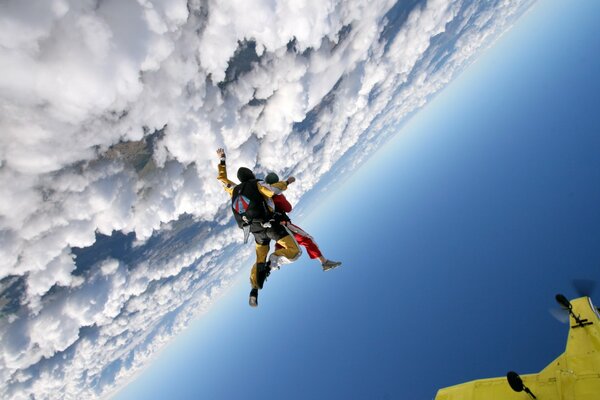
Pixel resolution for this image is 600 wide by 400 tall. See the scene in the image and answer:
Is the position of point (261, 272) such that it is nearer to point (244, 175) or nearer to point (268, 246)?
point (268, 246)

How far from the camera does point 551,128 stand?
84.8m

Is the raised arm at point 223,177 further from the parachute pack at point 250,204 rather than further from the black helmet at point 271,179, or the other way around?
the black helmet at point 271,179

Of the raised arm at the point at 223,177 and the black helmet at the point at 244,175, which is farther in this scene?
the raised arm at the point at 223,177

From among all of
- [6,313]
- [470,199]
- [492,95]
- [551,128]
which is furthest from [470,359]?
[492,95]

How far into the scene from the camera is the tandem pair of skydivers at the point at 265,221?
6.15m

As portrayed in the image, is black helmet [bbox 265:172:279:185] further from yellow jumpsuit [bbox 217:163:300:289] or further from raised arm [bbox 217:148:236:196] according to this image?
raised arm [bbox 217:148:236:196]

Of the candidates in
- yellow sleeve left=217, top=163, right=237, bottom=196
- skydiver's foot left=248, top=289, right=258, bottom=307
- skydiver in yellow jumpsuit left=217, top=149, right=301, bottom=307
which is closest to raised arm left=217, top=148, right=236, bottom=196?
yellow sleeve left=217, top=163, right=237, bottom=196

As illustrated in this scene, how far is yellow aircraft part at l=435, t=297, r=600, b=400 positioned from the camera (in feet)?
20.6

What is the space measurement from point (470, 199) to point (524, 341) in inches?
2179

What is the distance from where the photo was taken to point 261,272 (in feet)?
22.0

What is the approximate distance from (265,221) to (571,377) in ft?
25.4

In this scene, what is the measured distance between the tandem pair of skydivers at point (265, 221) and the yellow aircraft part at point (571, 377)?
5.28 metres

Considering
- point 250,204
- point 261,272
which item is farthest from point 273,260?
point 250,204

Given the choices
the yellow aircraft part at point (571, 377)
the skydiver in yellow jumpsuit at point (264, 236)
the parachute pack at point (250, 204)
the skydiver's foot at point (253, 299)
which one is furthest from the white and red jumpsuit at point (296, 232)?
the yellow aircraft part at point (571, 377)
